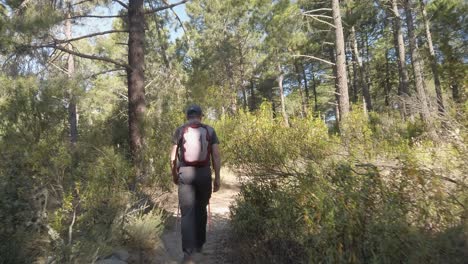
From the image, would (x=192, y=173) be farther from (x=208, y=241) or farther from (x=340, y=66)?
(x=340, y=66)

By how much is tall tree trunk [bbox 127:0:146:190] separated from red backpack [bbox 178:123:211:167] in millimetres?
2818

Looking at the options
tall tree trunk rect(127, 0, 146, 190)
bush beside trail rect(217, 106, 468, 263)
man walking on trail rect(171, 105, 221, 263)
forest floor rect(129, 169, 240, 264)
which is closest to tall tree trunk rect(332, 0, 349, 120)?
forest floor rect(129, 169, 240, 264)

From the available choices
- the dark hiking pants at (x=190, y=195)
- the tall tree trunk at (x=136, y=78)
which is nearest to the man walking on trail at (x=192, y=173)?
the dark hiking pants at (x=190, y=195)

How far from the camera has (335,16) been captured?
11.2m

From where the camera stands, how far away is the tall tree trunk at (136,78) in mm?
6617

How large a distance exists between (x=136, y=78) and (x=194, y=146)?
333 centimetres

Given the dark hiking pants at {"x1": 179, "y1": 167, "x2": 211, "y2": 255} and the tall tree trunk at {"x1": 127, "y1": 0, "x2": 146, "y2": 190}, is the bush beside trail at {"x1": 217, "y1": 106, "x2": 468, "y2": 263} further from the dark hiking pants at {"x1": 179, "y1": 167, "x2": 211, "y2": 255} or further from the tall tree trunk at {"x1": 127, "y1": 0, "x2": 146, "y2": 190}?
the tall tree trunk at {"x1": 127, "y1": 0, "x2": 146, "y2": 190}

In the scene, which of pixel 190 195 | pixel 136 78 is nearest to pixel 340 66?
pixel 136 78

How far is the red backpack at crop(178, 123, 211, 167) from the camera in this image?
3838 millimetres

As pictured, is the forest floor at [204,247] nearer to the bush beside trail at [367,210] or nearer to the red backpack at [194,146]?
the bush beside trail at [367,210]

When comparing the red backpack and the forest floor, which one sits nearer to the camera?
the red backpack

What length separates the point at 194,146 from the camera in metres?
3.85

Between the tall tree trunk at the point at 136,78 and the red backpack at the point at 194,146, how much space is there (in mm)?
2818

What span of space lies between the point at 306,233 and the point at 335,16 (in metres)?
9.67
